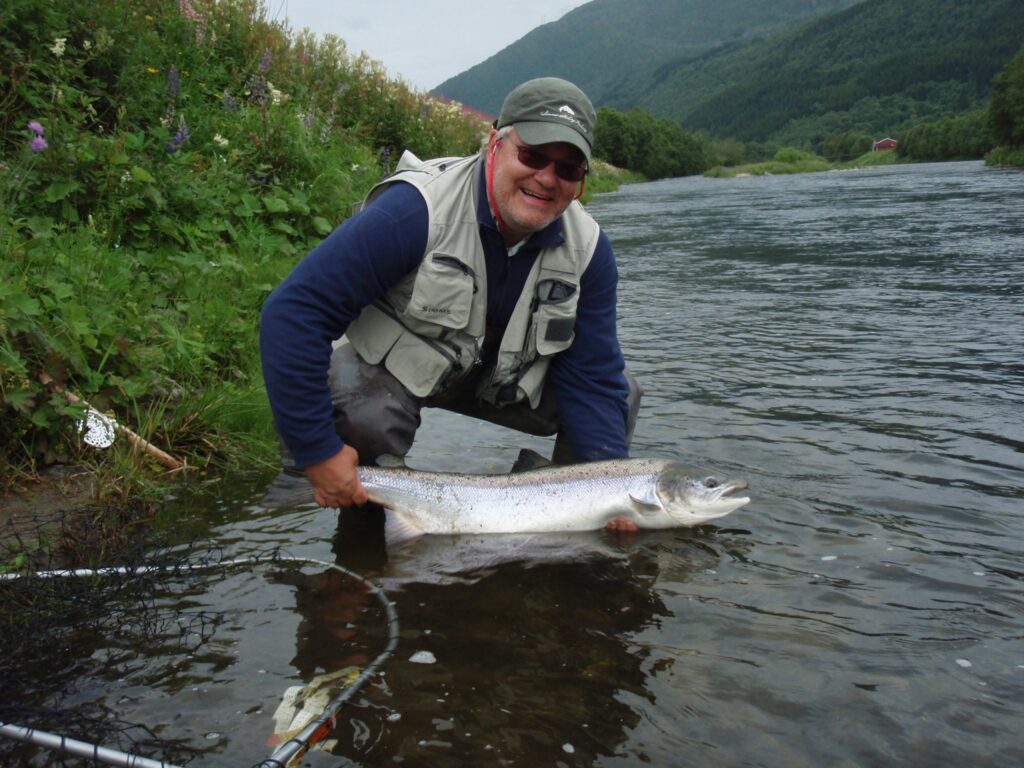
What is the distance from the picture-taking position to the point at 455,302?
3.92m

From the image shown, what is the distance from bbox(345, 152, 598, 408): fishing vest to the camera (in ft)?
12.6

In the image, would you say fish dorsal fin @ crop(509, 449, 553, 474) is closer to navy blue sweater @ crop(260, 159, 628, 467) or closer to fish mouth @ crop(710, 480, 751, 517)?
navy blue sweater @ crop(260, 159, 628, 467)

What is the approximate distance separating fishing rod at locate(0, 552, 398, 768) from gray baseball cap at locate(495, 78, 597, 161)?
203cm

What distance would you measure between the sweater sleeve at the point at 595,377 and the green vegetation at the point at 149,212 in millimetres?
1936

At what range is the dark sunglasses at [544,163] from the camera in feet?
12.0

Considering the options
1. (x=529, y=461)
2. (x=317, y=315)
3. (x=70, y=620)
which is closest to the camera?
(x=70, y=620)

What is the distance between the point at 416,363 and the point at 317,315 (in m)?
0.68

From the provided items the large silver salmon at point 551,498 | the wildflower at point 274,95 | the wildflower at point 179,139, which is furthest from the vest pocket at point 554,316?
the wildflower at point 274,95

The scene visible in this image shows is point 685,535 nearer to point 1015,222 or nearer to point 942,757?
point 942,757

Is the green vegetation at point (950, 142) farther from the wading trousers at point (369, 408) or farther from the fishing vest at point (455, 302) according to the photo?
the wading trousers at point (369, 408)

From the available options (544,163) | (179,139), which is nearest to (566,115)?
(544,163)

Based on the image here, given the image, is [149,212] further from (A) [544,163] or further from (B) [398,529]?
(A) [544,163]

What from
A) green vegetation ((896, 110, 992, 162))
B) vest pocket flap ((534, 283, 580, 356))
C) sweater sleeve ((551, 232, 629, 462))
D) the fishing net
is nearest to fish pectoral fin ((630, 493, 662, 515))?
sweater sleeve ((551, 232, 629, 462))

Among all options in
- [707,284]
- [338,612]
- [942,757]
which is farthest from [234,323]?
[707,284]
